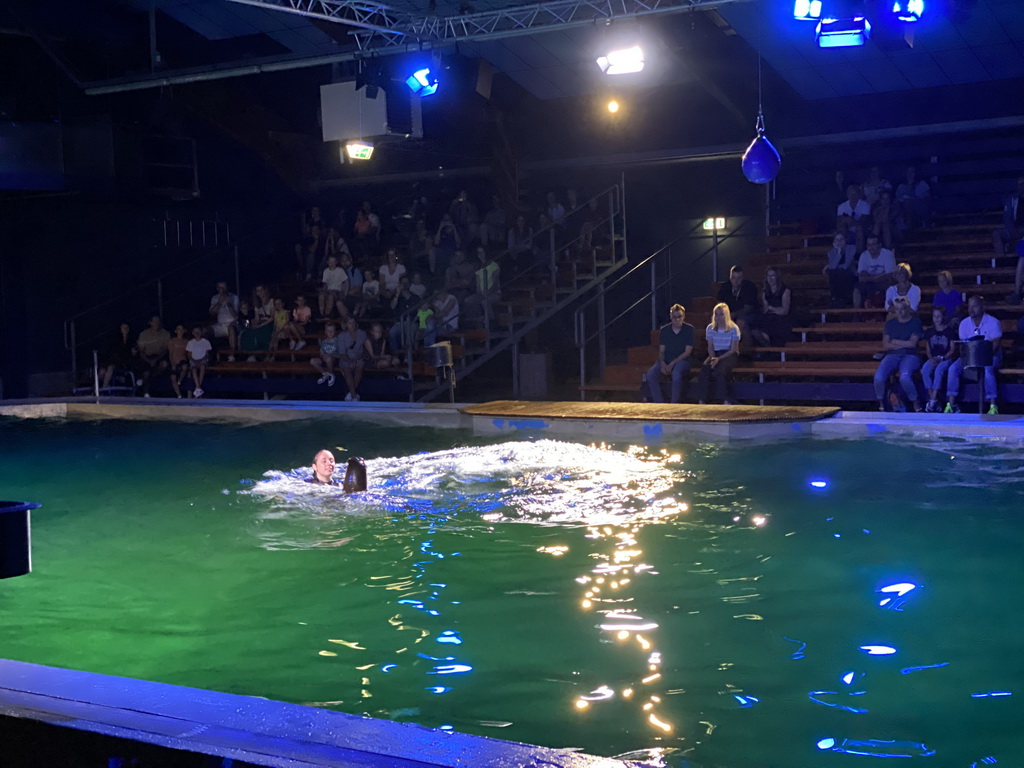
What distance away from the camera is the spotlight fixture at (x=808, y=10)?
28.4 feet

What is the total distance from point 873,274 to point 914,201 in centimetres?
229

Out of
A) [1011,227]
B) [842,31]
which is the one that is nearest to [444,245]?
[1011,227]

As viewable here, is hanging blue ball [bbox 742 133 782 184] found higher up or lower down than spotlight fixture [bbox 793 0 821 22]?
lower down

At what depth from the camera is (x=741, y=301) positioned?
1205 centimetres

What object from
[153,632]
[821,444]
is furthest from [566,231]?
[153,632]

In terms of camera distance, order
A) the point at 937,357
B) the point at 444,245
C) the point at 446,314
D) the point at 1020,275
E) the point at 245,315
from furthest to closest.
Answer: the point at 444,245 < the point at 245,315 < the point at 446,314 < the point at 1020,275 < the point at 937,357

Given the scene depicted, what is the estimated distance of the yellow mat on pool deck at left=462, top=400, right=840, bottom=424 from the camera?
351 inches

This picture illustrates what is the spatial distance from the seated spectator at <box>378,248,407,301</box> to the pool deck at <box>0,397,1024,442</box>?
3.42m

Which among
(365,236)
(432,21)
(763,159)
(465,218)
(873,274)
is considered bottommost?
Answer: (873,274)

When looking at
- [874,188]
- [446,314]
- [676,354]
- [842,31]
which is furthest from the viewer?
[874,188]

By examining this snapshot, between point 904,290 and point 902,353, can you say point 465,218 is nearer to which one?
point 904,290

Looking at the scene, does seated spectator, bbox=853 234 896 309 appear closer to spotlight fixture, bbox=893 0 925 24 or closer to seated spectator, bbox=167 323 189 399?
spotlight fixture, bbox=893 0 925 24

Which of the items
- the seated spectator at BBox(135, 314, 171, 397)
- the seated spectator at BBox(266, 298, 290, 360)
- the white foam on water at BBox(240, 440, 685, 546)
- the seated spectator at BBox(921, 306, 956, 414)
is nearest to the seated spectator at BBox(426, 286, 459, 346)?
the seated spectator at BBox(266, 298, 290, 360)

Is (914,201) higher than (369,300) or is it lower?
higher
